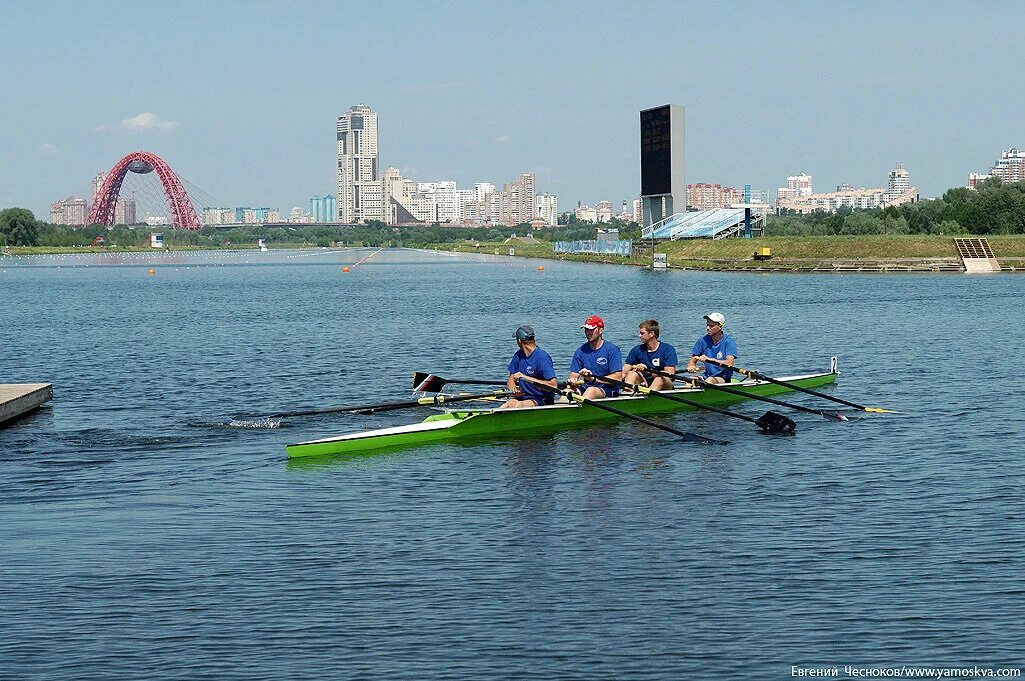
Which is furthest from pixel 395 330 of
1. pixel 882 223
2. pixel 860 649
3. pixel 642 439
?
pixel 882 223

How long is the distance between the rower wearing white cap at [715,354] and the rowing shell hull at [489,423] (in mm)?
351

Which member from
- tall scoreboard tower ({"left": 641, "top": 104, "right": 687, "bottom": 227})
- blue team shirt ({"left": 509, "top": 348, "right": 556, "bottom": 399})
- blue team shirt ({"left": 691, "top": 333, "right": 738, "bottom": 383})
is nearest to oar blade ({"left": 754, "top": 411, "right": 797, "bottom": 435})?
blue team shirt ({"left": 691, "top": 333, "right": 738, "bottom": 383})

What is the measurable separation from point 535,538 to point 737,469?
5.86 meters

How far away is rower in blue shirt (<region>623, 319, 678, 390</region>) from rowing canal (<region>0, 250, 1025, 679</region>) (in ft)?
3.05

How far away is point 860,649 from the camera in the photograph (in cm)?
1248

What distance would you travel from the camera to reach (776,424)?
81.9 feet

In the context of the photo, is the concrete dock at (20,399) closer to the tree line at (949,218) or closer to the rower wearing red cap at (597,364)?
the rower wearing red cap at (597,364)

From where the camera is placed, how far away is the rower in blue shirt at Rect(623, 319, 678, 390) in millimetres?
26250

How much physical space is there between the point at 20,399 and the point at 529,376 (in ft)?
37.7

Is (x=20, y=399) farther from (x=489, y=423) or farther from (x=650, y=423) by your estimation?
(x=650, y=423)

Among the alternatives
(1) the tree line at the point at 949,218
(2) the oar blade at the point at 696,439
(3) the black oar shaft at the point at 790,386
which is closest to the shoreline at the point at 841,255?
(1) the tree line at the point at 949,218

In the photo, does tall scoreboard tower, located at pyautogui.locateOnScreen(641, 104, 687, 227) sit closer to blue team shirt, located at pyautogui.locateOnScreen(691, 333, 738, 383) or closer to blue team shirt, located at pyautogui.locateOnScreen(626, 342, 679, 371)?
blue team shirt, located at pyautogui.locateOnScreen(691, 333, 738, 383)

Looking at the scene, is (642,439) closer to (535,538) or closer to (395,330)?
(535,538)

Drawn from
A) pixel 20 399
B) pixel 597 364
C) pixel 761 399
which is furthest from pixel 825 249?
pixel 20 399
